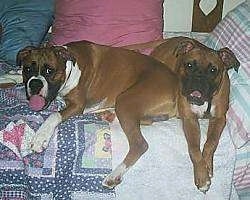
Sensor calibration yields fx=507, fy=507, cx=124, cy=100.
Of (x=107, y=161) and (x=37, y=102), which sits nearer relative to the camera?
(x=107, y=161)

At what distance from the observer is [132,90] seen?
7.32ft

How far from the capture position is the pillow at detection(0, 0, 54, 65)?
275 cm

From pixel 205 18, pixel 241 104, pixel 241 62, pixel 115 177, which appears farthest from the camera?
pixel 205 18

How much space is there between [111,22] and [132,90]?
26.0 inches

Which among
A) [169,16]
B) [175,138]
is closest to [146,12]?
[169,16]

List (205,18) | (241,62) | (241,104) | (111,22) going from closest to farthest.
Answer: (241,104) < (241,62) < (111,22) < (205,18)

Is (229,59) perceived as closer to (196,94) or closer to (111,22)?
(196,94)

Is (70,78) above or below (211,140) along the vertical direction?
above

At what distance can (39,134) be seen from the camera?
204cm

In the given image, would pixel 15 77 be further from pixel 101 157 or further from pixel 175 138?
pixel 175 138

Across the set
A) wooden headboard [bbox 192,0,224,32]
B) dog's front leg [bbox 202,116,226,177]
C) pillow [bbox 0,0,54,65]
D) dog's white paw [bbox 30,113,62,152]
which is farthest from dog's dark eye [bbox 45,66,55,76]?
wooden headboard [bbox 192,0,224,32]

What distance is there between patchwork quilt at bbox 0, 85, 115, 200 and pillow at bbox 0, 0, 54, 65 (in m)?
0.78

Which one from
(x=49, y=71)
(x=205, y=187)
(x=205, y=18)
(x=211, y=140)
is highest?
(x=49, y=71)

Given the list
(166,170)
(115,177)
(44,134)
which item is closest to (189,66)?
(166,170)
